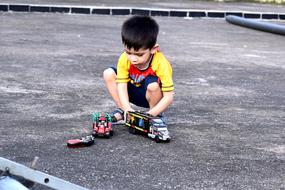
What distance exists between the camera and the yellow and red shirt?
3918 mm

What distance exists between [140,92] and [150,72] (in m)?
0.17

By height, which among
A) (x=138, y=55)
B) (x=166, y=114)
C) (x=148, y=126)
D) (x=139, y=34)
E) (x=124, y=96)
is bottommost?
(x=166, y=114)

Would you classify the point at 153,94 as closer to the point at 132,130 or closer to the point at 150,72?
the point at 150,72

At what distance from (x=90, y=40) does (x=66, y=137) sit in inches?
189

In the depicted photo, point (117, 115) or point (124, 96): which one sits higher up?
point (124, 96)

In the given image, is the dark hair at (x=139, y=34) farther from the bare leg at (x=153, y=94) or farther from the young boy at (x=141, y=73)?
the bare leg at (x=153, y=94)

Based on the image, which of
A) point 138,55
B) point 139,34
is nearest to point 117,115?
point 138,55

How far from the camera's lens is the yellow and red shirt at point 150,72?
3.92 metres

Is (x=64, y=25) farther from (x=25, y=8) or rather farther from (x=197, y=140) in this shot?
(x=197, y=140)

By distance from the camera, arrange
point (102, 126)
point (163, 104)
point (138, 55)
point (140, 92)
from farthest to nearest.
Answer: point (140, 92) < point (163, 104) < point (138, 55) < point (102, 126)

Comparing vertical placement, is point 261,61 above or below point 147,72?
below

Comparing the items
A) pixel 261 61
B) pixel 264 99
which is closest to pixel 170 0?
pixel 261 61

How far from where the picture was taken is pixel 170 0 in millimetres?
16250

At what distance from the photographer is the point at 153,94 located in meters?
3.95
